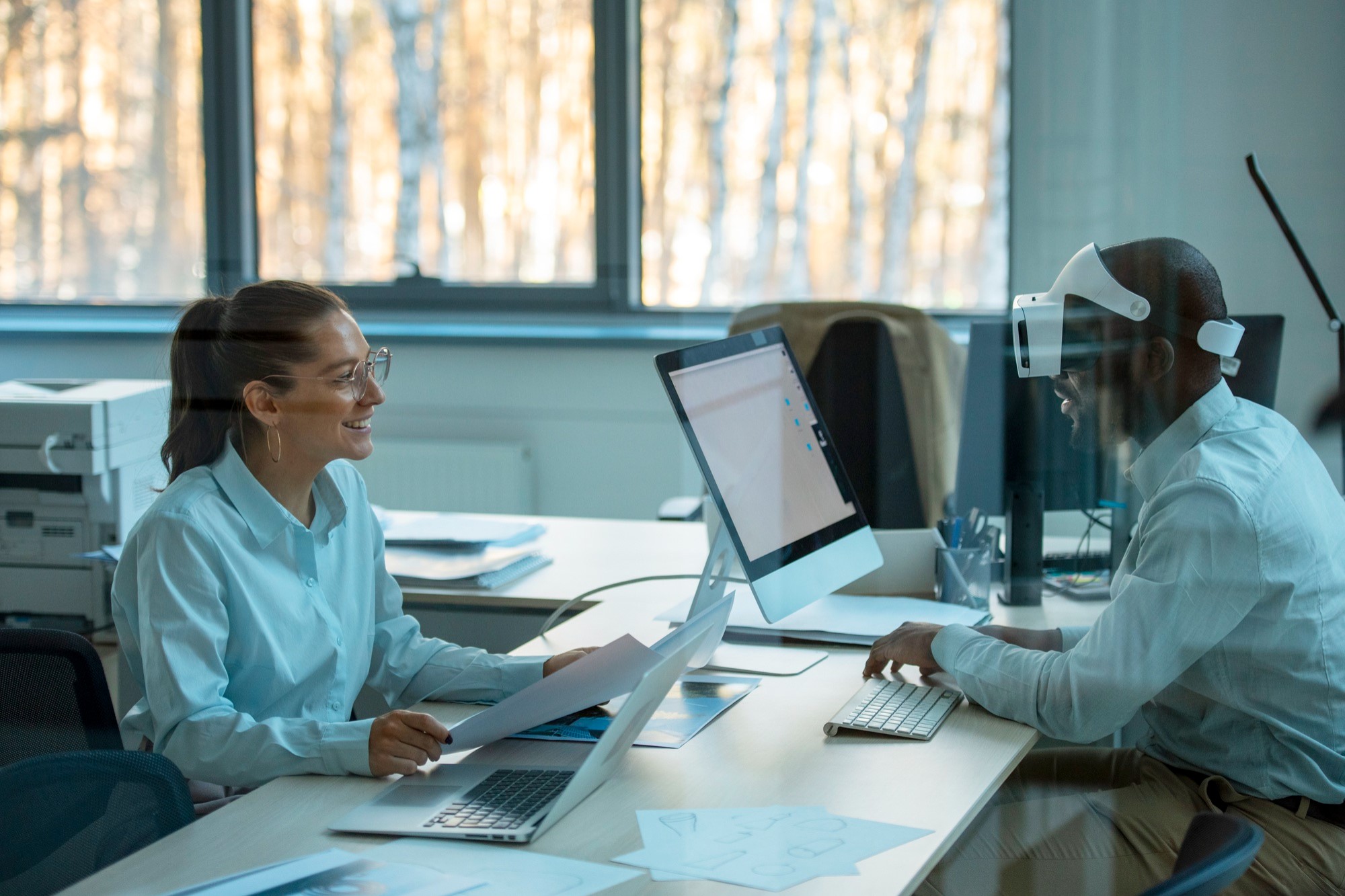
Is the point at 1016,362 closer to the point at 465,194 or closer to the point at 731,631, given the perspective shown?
the point at 731,631

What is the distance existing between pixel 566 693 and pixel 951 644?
0.49 m

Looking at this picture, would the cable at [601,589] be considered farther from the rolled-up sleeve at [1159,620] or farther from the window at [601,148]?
the window at [601,148]

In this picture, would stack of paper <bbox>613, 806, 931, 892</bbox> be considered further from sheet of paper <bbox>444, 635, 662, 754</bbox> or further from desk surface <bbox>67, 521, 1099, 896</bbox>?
sheet of paper <bbox>444, 635, 662, 754</bbox>

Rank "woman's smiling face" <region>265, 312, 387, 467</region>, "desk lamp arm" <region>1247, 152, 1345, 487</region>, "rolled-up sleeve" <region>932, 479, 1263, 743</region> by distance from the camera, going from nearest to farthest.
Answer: "rolled-up sleeve" <region>932, 479, 1263, 743</region>, "woman's smiling face" <region>265, 312, 387, 467</region>, "desk lamp arm" <region>1247, 152, 1345, 487</region>

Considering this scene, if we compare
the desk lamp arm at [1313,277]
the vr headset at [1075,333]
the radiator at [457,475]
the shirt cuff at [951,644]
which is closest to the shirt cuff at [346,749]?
the shirt cuff at [951,644]

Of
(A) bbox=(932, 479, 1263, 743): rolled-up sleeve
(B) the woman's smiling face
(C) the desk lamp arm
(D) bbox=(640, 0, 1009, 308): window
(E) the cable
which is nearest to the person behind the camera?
(A) bbox=(932, 479, 1263, 743): rolled-up sleeve

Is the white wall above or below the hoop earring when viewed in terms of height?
above

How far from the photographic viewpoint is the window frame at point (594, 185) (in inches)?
115

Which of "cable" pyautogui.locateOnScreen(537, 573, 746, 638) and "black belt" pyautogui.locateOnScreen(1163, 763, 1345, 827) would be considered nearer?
"black belt" pyautogui.locateOnScreen(1163, 763, 1345, 827)

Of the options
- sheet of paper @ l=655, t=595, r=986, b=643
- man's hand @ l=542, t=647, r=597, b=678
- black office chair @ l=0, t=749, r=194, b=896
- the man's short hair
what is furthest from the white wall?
black office chair @ l=0, t=749, r=194, b=896

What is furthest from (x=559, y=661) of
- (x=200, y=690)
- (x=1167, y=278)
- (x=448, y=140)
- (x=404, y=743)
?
(x=448, y=140)

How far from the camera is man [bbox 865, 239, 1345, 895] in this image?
1274mm

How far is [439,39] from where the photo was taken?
357cm

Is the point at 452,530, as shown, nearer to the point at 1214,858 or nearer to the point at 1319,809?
the point at 1319,809
